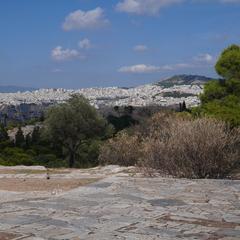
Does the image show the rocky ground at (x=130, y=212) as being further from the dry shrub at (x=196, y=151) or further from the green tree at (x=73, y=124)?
the green tree at (x=73, y=124)

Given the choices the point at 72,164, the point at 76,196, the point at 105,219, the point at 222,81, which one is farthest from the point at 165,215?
the point at 72,164

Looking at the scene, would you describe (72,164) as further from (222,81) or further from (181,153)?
(181,153)

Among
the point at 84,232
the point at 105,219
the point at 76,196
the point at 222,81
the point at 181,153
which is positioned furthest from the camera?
the point at 222,81

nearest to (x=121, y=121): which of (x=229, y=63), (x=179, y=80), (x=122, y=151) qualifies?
(x=122, y=151)

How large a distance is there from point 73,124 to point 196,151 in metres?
26.5

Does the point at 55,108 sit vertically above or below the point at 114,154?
above

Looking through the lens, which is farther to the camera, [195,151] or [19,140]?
[19,140]

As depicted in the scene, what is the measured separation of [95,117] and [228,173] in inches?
1060

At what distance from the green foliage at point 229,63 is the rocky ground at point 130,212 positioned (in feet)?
31.9

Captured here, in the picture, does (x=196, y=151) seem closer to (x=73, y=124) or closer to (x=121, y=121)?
(x=73, y=124)

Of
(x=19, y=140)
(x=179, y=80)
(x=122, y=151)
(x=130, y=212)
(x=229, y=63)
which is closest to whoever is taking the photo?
(x=130, y=212)

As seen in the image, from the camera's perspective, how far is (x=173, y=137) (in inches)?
514

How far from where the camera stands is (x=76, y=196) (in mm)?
9625

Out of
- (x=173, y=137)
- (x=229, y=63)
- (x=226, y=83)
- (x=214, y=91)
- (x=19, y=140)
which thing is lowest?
(x=19, y=140)
